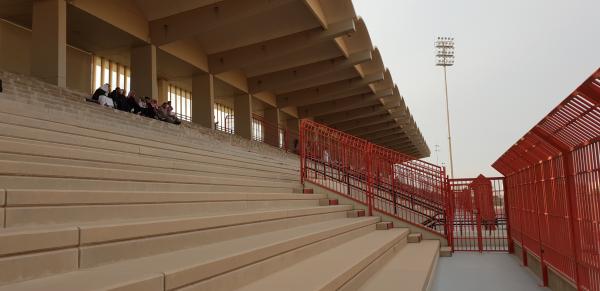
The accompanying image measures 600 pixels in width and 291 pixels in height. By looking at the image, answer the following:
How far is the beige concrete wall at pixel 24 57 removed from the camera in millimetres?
14159

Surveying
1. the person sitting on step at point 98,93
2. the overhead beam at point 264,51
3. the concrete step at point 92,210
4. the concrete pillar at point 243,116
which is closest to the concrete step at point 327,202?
the concrete step at point 92,210

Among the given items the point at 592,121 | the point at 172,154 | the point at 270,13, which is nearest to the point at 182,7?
the point at 270,13

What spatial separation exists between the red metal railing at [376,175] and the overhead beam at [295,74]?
11018 mm

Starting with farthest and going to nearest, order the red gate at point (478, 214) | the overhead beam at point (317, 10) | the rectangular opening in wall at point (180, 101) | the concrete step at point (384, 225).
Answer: the rectangular opening in wall at point (180, 101) → the overhead beam at point (317, 10) → the red gate at point (478, 214) → the concrete step at point (384, 225)

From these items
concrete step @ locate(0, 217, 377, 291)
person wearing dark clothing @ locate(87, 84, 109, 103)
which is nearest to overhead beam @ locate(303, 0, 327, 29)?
person wearing dark clothing @ locate(87, 84, 109, 103)

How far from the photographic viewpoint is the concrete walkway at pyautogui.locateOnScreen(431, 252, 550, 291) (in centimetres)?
686

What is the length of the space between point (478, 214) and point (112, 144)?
835cm

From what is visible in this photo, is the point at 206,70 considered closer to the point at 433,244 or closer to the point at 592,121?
the point at 433,244

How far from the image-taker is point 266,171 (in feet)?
36.4

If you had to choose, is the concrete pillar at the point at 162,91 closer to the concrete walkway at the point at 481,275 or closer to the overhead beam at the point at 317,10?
the overhead beam at the point at 317,10

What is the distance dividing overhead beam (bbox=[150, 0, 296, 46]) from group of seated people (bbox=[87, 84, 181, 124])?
334cm

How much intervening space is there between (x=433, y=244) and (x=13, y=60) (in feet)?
43.6

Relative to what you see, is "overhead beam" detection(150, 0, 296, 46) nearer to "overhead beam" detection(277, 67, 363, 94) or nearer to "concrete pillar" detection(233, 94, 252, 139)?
"concrete pillar" detection(233, 94, 252, 139)

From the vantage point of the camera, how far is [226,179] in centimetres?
716
